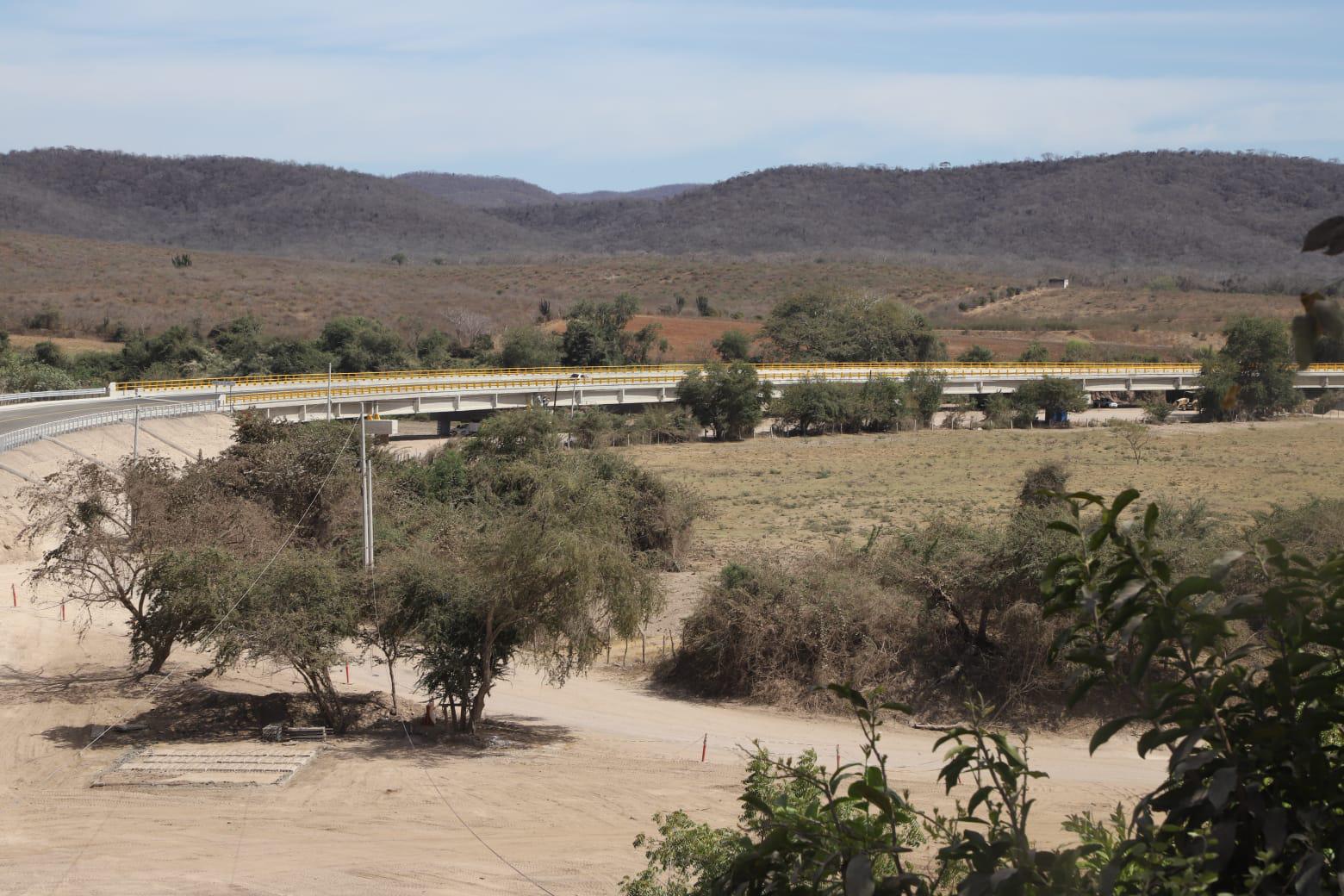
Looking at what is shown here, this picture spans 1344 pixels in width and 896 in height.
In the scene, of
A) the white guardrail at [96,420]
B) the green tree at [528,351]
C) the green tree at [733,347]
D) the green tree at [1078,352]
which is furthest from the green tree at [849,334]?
the white guardrail at [96,420]

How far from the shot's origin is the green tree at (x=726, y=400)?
74.5 m

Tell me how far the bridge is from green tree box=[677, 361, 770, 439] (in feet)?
9.76

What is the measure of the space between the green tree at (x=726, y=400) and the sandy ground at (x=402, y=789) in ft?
156

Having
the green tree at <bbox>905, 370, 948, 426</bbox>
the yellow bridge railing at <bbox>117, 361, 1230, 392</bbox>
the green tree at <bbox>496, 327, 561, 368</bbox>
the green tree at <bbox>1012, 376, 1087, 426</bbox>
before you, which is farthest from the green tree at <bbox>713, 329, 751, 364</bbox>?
the green tree at <bbox>1012, 376, 1087, 426</bbox>

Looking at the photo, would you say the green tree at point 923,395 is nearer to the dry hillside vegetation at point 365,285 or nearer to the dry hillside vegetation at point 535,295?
the dry hillside vegetation at point 535,295

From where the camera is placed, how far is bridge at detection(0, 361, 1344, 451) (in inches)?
2156

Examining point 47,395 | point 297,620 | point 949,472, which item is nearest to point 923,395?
point 949,472

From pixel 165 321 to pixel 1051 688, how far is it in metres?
97.6

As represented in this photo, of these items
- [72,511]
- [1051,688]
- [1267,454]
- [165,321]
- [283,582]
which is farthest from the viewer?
[165,321]

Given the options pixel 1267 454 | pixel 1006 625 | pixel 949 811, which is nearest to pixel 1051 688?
pixel 1006 625

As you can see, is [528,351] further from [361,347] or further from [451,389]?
[451,389]

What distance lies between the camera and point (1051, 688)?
23891 millimetres

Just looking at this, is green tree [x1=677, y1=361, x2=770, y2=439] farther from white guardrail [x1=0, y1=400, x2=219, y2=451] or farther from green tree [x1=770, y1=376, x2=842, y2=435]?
white guardrail [x1=0, y1=400, x2=219, y2=451]

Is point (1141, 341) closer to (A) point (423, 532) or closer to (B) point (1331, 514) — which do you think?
(B) point (1331, 514)
